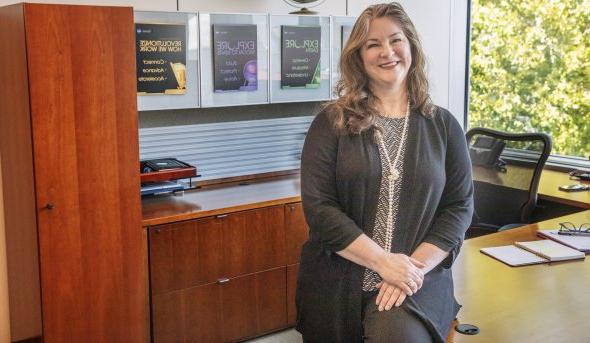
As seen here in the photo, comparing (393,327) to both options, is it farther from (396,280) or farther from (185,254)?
(185,254)

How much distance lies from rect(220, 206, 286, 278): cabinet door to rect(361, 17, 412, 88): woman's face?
4.73 feet

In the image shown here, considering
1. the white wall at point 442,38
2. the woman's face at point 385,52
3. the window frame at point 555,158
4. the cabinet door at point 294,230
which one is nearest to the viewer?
the woman's face at point 385,52

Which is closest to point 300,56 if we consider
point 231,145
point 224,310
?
point 231,145

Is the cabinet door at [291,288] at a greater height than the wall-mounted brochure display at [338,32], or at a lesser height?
lesser

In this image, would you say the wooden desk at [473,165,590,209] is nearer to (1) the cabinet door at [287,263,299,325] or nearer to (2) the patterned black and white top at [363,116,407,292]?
(1) the cabinet door at [287,263,299,325]

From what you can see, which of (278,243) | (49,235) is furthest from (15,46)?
(278,243)

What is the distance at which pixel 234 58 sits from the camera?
3760 millimetres

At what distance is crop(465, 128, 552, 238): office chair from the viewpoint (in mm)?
3678

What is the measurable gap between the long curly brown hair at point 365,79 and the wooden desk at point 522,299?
2.01 feet

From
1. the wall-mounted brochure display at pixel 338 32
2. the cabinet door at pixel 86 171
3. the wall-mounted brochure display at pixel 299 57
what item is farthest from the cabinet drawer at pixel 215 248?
the wall-mounted brochure display at pixel 338 32

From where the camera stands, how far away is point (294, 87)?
158 inches

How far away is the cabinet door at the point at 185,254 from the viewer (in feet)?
10.4

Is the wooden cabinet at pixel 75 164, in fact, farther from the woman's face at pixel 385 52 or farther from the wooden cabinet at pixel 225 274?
the woman's face at pixel 385 52

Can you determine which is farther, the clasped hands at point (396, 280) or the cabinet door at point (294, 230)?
the cabinet door at point (294, 230)
